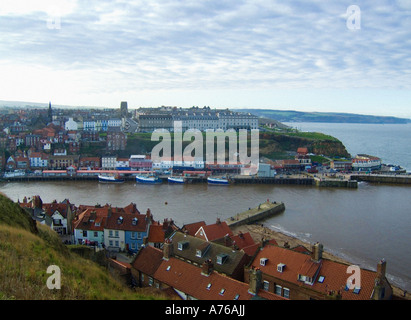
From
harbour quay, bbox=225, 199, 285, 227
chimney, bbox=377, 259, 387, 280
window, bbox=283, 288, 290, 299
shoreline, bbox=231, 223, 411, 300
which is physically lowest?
shoreline, bbox=231, 223, 411, 300

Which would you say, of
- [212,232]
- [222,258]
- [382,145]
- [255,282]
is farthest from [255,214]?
[382,145]

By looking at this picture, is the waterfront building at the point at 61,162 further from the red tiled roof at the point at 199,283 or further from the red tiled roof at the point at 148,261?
the red tiled roof at the point at 199,283

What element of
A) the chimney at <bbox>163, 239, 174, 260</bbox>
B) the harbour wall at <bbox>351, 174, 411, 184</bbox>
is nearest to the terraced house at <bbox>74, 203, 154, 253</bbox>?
the chimney at <bbox>163, 239, 174, 260</bbox>

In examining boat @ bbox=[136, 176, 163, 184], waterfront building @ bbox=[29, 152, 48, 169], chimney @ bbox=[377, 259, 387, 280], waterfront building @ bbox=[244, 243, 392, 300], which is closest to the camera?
chimney @ bbox=[377, 259, 387, 280]

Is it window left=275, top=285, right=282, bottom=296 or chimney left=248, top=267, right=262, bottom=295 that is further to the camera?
window left=275, top=285, right=282, bottom=296

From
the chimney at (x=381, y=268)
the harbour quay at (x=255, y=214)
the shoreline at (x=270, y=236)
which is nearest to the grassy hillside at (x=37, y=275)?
the chimney at (x=381, y=268)

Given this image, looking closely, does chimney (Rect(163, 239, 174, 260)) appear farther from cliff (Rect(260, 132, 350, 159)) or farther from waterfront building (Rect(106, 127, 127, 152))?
cliff (Rect(260, 132, 350, 159))
